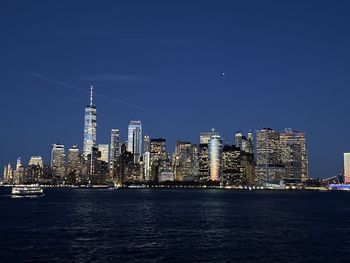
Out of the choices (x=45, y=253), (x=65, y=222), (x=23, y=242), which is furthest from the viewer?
(x=65, y=222)

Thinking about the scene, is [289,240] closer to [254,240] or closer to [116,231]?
[254,240]

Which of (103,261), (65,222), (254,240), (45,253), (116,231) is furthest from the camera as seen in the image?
(65,222)

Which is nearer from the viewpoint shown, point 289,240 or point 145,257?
point 145,257

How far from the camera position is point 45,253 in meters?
51.8

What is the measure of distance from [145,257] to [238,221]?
4395cm

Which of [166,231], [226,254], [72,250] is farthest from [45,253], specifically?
[166,231]

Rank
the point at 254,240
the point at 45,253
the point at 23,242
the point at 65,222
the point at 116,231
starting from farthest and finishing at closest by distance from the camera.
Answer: the point at 65,222, the point at 116,231, the point at 254,240, the point at 23,242, the point at 45,253

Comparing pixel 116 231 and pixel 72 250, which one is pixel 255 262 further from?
pixel 116 231

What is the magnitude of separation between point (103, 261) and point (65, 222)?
4080cm

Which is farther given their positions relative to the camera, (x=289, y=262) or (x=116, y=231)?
(x=116, y=231)

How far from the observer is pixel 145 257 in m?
50.8

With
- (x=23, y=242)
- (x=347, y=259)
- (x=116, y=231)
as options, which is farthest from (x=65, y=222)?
(x=347, y=259)

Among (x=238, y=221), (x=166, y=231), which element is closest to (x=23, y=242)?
(x=166, y=231)

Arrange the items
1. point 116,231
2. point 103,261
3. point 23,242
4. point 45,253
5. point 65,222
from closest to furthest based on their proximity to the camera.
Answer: point 103,261 < point 45,253 < point 23,242 < point 116,231 < point 65,222
